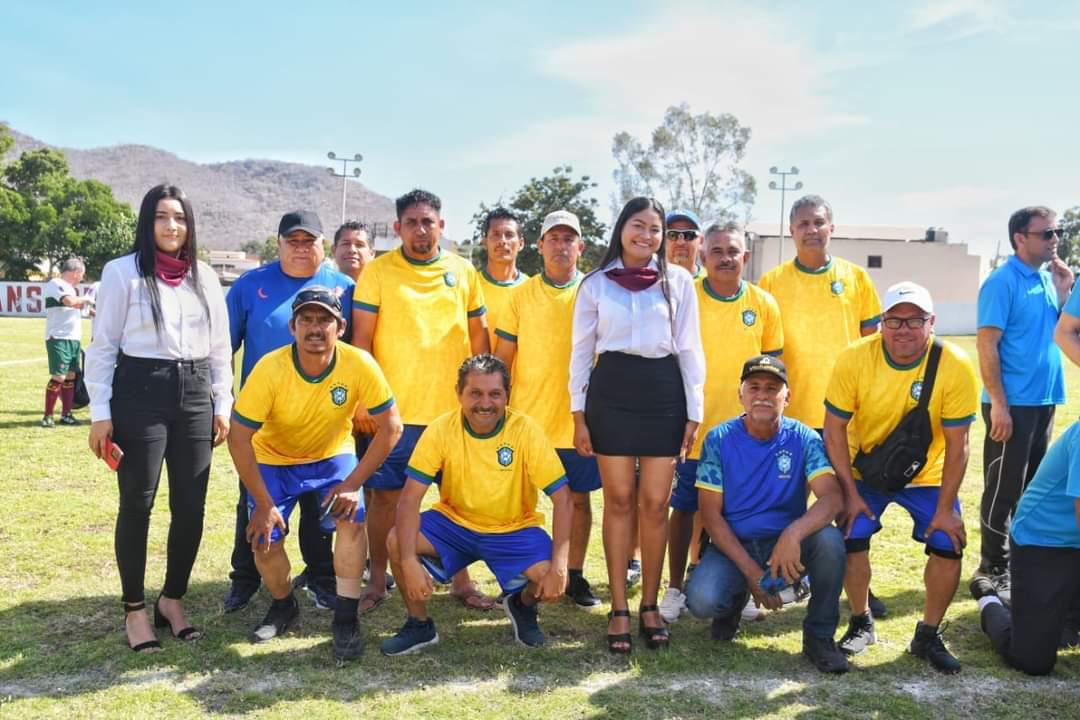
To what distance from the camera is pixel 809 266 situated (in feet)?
17.3

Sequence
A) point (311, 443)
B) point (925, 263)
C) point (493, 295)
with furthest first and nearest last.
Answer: point (925, 263), point (493, 295), point (311, 443)

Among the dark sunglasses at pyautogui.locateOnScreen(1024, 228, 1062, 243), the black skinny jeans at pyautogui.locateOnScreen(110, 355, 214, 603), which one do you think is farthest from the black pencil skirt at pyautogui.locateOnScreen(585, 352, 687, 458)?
the dark sunglasses at pyautogui.locateOnScreen(1024, 228, 1062, 243)

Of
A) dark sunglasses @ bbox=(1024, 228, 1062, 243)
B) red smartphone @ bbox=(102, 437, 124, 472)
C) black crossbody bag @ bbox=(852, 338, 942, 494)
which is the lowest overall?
red smartphone @ bbox=(102, 437, 124, 472)

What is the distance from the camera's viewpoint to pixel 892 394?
438cm

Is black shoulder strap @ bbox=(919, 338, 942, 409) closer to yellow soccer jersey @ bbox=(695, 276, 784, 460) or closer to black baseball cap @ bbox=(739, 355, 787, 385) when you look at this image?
black baseball cap @ bbox=(739, 355, 787, 385)

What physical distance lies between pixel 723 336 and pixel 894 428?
1061mm

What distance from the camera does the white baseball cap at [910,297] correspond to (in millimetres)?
4211

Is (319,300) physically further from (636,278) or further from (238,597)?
(238,597)

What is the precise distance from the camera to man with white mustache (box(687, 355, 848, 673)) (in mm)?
4246

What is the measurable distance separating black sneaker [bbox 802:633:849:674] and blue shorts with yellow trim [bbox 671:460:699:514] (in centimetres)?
99

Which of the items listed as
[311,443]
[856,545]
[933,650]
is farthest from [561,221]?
[933,650]

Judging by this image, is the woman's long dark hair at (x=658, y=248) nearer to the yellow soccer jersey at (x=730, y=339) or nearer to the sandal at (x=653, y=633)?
the yellow soccer jersey at (x=730, y=339)

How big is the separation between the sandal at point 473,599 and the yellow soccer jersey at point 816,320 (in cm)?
206

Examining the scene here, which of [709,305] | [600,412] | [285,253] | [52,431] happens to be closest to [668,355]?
[600,412]
